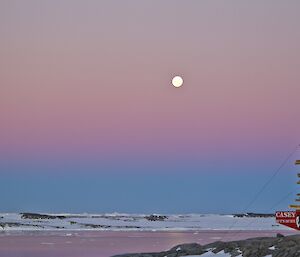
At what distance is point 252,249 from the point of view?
28.0 metres

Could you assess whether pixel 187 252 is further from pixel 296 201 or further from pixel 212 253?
pixel 296 201

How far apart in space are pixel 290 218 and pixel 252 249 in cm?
212

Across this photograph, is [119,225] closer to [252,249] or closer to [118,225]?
[118,225]

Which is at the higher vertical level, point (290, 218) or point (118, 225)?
point (118, 225)

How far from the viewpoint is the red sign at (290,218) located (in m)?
28.4

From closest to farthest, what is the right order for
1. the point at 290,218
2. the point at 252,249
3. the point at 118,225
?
the point at 252,249 < the point at 290,218 < the point at 118,225

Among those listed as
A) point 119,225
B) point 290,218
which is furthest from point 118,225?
point 290,218

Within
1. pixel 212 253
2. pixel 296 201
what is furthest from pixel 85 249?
pixel 296 201

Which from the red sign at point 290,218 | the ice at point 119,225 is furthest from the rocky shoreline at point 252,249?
the ice at point 119,225

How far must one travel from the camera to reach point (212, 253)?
101ft

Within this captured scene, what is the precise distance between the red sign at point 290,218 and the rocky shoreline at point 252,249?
1.53ft

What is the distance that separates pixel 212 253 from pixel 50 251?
52.6ft

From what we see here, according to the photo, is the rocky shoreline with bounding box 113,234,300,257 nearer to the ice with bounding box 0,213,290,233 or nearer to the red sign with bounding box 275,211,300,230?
the red sign with bounding box 275,211,300,230

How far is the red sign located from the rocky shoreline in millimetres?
468
